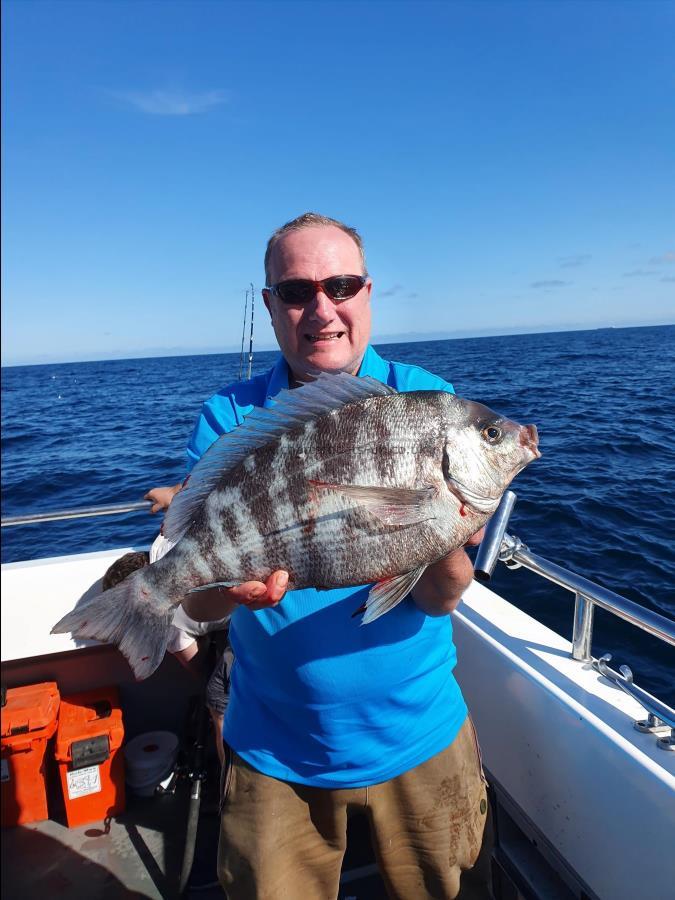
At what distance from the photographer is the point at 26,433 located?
27.9 meters

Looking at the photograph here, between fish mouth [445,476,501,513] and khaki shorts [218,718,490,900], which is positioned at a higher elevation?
fish mouth [445,476,501,513]

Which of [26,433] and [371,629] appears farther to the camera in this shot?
[26,433]

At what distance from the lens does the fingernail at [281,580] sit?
5.87 feet

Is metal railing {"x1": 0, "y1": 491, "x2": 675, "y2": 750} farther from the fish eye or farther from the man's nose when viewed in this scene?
the man's nose

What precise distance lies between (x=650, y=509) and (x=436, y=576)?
9.87m

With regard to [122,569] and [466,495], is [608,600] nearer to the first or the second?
[466,495]

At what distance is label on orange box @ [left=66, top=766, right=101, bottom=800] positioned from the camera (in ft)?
12.9

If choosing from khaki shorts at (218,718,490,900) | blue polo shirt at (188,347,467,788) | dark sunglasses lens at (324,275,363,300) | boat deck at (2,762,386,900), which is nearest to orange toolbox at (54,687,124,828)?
boat deck at (2,762,386,900)

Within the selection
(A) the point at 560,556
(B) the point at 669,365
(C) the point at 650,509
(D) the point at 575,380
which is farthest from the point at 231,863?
(B) the point at 669,365

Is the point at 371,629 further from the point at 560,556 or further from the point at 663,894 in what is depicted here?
the point at 560,556

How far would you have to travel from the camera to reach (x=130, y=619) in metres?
1.95

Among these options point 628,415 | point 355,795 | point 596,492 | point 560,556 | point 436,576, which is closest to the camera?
point 436,576

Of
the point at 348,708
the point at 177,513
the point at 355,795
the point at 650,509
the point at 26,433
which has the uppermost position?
the point at 177,513

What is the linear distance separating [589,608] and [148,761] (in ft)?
11.6
